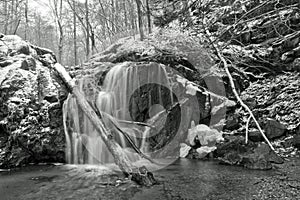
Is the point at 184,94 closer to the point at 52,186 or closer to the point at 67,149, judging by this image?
the point at 67,149

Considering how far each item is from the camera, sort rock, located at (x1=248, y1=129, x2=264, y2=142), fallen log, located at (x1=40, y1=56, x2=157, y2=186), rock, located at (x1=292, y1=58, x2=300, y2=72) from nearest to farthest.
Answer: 1. fallen log, located at (x1=40, y1=56, x2=157, y2=186)
2. rock, located at (x1=248, y1=129, x2=264, y2=142)
3. rock, located at (x1=292, y1=58, x2=300, y2=72)

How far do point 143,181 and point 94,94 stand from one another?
482cm

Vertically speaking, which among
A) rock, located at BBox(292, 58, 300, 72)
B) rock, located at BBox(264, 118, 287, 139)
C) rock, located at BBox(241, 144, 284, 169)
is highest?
rock, located at BBox(292, 58, 300, 72)

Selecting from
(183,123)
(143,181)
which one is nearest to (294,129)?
(183,123)

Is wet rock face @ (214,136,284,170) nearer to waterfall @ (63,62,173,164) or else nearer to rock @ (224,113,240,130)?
rock @ (224,113,240,130)

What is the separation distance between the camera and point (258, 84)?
31.0 ft

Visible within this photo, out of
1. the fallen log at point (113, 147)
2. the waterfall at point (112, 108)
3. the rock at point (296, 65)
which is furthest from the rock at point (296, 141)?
the fallen log at point (113, 147)

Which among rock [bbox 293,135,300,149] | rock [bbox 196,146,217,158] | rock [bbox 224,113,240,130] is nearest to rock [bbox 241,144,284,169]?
rock [bbox 293,135,300,149]

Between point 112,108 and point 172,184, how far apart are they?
453 centimetres

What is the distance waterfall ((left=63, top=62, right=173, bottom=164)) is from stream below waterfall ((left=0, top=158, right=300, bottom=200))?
1438mm

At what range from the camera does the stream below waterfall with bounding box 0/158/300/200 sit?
4.18 m

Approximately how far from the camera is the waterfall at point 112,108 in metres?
7.80

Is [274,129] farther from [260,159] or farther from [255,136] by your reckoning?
[260,159]

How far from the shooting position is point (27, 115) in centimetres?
793
